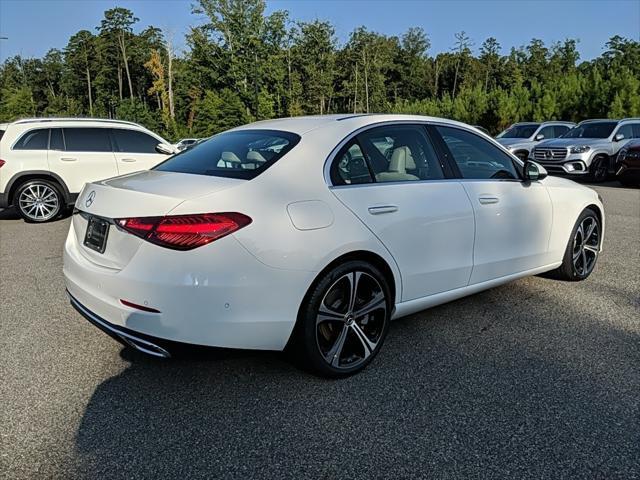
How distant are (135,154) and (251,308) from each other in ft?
25.4

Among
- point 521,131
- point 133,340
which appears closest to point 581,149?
point 521,131

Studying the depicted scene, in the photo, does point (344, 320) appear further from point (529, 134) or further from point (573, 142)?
point (529, 134)

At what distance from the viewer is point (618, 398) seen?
2.91 m

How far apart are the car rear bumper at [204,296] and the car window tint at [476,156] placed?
174 centimetres

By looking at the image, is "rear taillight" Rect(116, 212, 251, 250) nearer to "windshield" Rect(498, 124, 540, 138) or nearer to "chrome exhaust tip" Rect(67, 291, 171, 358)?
"chrome exhaust tip" Rect(67, 291, 171, 358)

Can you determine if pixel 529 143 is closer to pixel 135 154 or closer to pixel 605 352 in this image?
pixel 135 154

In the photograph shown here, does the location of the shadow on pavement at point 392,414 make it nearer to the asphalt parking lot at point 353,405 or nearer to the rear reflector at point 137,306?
the asphalt parking lot at point 353,405

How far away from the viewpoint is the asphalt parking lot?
7.82 feet

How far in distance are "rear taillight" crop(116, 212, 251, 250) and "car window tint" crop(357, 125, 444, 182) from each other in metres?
1.11

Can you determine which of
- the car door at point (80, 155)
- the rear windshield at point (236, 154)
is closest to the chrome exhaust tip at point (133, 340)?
the rear windshield at point (236, 154)

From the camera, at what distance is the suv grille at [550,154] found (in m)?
14.5

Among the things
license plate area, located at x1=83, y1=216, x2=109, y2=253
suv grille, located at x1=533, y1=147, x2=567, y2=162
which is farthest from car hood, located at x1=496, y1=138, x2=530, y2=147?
license plate area, located at x1=83, y1=216, x2=109, y2=253

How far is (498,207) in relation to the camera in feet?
12.9

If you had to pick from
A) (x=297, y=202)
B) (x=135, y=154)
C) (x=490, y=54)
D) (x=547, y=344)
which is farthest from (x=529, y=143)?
(x=490, y=54)
